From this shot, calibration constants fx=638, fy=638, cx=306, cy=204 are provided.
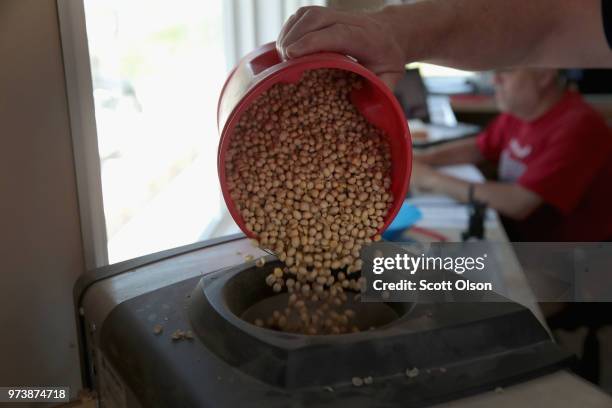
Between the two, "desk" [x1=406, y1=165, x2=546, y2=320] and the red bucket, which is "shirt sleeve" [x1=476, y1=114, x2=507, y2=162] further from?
the red bucket

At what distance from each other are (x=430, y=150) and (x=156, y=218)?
1.45m

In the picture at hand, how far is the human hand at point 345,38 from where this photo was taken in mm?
767

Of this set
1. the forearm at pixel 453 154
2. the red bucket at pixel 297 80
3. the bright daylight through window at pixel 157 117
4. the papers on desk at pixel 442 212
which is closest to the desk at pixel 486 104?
the forearm at pixel 453 154

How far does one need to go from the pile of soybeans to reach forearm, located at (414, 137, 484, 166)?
164 centimetres

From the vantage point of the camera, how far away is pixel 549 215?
210 cm

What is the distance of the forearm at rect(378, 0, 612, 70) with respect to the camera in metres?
1.05

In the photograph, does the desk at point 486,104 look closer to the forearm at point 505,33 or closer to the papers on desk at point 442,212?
the papers on desk at point 442,212

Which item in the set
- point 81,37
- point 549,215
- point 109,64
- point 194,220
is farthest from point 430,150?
point 81,37

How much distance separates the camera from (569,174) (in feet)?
6.54

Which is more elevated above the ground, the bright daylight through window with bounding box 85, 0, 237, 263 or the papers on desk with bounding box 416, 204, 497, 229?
the bright daylight through window with bounding box 85, 0, 237, 263

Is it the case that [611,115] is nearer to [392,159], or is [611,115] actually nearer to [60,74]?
[392,159]

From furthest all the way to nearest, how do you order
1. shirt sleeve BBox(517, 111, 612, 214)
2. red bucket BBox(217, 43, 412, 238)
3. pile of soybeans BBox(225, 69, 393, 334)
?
shirt sleeve BBox(517, 111, 612, 214)
pile of soybeans BBox(225, 69, 393, 334)
red bucket BBox(217, 43, 412, 238)

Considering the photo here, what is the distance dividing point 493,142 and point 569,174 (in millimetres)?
603

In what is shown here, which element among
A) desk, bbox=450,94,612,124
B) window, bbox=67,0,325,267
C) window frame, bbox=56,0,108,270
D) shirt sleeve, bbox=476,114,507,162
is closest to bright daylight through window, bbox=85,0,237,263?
window, bbox=67,0,325,267
